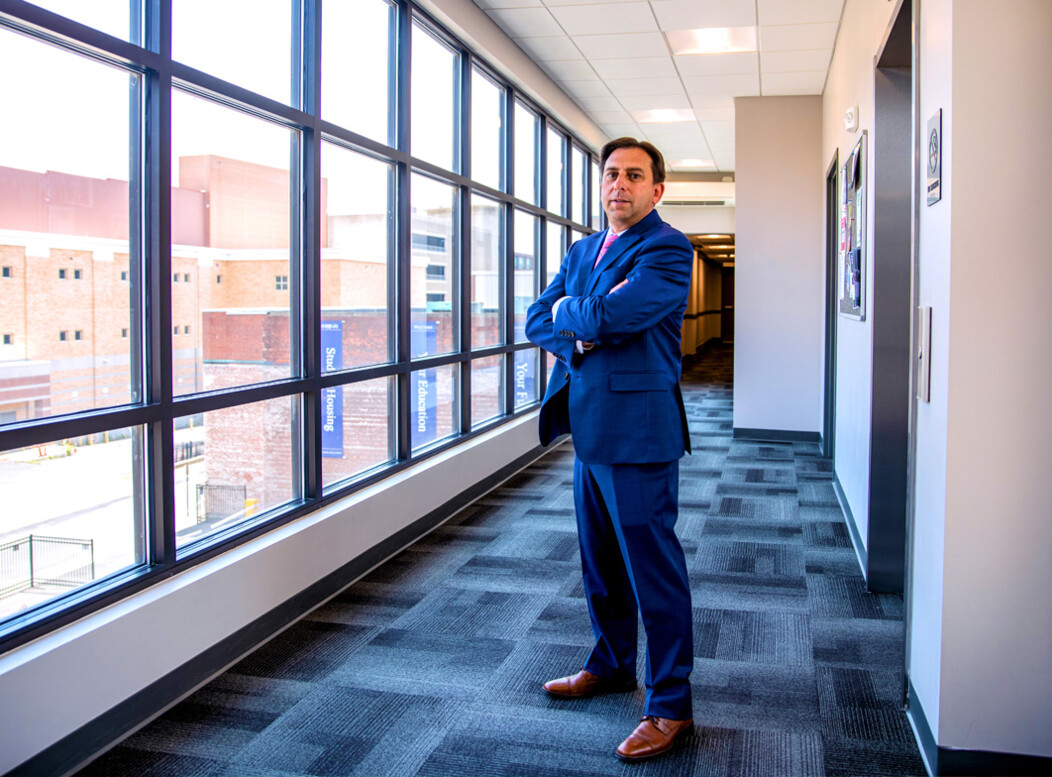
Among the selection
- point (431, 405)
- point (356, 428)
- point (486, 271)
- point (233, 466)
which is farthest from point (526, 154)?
point (233, 466)

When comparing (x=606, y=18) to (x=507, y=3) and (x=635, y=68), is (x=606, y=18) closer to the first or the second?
(x=507, y=3)

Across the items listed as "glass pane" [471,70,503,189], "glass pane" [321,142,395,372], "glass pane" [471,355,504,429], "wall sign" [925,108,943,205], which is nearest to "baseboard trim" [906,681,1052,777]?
"wall sign" [925,108,943,205]

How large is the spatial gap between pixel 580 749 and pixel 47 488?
4.26 feet

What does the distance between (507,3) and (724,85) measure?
2315 mm

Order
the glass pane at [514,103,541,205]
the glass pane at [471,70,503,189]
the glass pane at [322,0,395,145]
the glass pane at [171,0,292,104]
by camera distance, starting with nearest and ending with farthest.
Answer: the glass pane at [171,0,292,104], the glass pane at [322,0,395,145], the glass pane at [471,70,503,189], the glass pane at [514,103,541,205]

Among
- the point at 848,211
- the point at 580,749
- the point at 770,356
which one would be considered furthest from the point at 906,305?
the point at 770,356

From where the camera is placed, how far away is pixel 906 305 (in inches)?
126

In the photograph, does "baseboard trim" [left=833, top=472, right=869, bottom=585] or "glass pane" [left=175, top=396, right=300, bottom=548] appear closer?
"glass pane" [left=175, top=396, right=300, bottom=548]

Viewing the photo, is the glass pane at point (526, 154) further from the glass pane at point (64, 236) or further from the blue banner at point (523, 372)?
the glass pane at point (64, 236)

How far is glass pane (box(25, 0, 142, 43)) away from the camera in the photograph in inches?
77.5

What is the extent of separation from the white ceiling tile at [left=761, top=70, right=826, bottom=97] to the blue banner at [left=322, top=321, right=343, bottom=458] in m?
3.93

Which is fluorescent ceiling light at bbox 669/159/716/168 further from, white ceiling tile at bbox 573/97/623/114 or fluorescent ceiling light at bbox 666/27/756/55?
fluorescent ceiling light at bbox 666/27/756/55

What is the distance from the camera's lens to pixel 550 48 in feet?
17.6

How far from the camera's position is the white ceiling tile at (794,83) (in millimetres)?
5973
